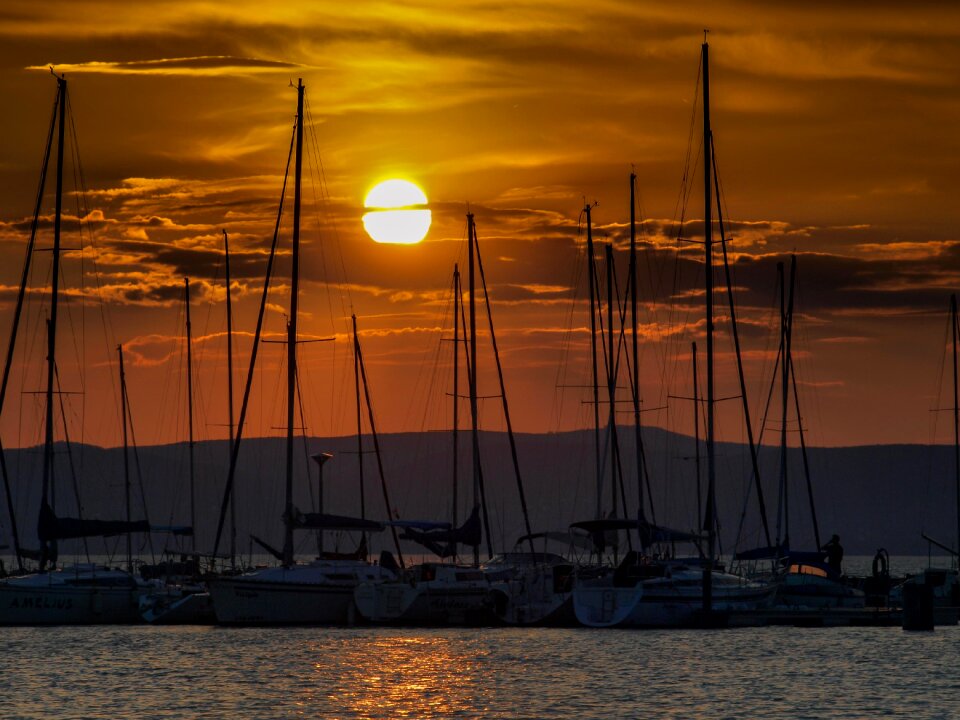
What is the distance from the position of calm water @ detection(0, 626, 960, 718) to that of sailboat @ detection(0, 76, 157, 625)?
3.16ft

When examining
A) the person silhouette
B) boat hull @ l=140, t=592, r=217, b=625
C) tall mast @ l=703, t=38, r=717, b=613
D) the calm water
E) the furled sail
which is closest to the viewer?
the calm water

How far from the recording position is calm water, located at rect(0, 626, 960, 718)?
45.2m

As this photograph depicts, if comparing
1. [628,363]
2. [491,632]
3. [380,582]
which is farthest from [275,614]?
[628,363]

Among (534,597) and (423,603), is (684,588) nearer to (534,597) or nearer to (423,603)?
(534,597)

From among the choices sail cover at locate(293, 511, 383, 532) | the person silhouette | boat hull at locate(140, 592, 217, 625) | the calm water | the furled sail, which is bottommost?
the calm water

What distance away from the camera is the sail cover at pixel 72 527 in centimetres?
6544

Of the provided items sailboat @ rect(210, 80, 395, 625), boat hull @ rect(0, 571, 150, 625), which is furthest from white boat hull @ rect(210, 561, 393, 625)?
boat hull @ rect(0, 571, 150, 625)

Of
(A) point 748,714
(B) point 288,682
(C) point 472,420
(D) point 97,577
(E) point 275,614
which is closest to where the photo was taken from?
(A) point 748,714

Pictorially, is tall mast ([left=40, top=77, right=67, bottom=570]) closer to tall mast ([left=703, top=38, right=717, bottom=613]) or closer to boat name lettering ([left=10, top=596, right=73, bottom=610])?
boat name lettering ([left=10, top=596, right=73, bottom=610])

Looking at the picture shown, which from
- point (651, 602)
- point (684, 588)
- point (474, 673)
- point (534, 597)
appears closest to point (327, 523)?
point (534, 597)

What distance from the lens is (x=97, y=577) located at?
68.1 metres

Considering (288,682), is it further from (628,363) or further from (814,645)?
(628,363)

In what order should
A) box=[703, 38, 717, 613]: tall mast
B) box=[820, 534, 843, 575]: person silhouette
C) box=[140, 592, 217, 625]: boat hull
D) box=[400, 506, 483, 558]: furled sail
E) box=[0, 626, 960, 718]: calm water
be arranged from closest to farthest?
1. box=[0, 626, 960, 718]: calm water
2. box=[703, 38, 717, 613]: tall mast
3. box=[140, 592, 217, 625]: boat hull
4. box=[400, 506, 483, 558]: furled sail
5. box=[820, 534, 843, 575]: person silhouette

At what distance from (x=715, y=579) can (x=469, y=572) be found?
9579 millimetres
